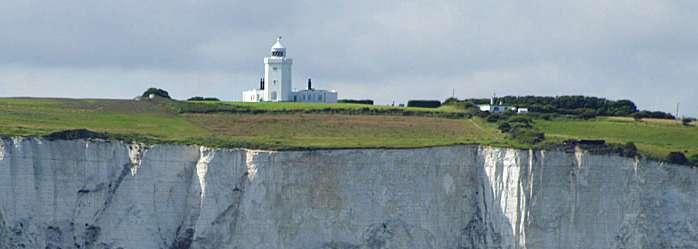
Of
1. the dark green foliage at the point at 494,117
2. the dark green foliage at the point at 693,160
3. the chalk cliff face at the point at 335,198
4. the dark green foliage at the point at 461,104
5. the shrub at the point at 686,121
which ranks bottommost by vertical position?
the chalk cliff face at the point at 335,198

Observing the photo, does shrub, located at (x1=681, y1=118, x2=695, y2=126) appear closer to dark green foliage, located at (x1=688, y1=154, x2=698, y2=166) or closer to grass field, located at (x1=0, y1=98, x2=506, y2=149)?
grass field, located at (x1=0, y1=98, x2=506, y2=149)

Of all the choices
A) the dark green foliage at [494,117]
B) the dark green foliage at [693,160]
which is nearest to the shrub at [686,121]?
the dark green foliage at [494,117]

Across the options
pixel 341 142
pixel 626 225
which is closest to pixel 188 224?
pixel 341 142

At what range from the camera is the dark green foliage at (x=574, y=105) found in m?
126

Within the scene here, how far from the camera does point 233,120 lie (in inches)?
4397

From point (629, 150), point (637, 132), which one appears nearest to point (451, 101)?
point (637, 132)

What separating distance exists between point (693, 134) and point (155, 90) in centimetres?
3125

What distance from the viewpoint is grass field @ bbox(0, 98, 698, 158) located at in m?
103

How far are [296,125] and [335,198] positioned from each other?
10339 mm

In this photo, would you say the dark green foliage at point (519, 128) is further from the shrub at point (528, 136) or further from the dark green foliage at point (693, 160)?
the dark green foliage at point (693, 160)

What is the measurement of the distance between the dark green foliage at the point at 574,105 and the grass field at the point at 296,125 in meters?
5.52

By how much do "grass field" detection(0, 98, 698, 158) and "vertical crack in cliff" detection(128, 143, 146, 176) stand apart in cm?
114

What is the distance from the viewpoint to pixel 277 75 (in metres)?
130

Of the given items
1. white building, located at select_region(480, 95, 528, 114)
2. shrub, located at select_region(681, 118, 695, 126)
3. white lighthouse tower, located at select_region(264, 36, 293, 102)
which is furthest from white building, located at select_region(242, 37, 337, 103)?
shrub, located at select_region(681, 118, 695, 126)
